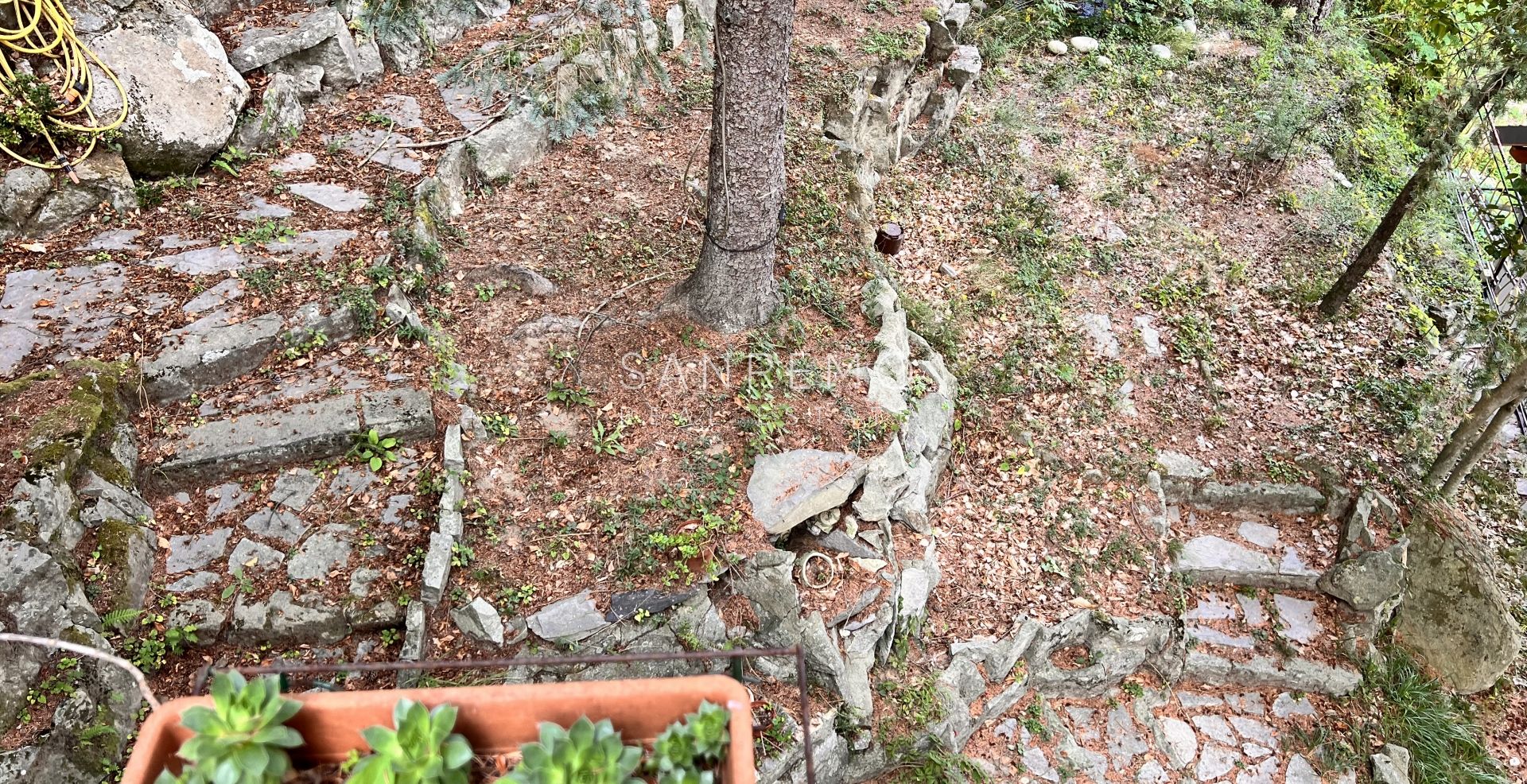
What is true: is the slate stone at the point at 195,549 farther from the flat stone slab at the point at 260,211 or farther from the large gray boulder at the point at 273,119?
the large gray boulder at the point at 273,119

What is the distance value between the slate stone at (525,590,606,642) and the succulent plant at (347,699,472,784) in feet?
8.45

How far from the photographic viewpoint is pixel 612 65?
7.93 meters

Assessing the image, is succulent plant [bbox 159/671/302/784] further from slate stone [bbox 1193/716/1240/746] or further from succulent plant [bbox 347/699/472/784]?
slate stone [bbox 1193/716/1240/746]

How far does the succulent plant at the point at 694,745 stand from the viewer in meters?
1.88

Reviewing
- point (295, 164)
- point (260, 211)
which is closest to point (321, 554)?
point (260, 211)

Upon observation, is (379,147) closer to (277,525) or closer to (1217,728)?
(277,525)

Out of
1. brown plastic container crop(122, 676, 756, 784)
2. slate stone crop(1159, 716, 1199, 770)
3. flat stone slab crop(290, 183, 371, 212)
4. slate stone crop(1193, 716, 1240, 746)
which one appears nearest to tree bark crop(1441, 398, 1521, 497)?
slate stone crop(1193, 716, 1240, 746)

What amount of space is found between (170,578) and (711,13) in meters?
7.73

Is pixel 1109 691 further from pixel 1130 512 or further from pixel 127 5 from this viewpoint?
pixel 127 5

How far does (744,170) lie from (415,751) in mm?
4177

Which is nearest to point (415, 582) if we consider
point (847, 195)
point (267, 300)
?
point (267, 300)

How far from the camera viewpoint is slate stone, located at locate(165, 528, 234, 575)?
432cm

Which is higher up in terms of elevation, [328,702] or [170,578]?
Result: [328,702]

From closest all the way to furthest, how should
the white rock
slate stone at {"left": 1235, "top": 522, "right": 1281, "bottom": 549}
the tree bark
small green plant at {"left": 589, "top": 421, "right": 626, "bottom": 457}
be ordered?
small green plant at {"left": 589, "top": 421, "right": 626, "bottom": 457} → the tree bark → slate stone at {"left": 1235, "top": 522, "right": 1281, "bottom": 549} → the white rock
